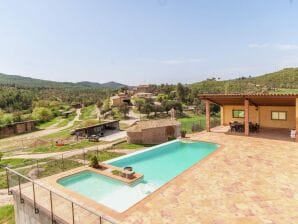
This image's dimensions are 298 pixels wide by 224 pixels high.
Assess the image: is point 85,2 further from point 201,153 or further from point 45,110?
point 45,110

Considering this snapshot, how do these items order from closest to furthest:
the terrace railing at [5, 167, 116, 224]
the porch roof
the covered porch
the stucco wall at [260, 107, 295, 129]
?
the terrace railing at [5, 167, 116, 224]
the porch roof
the covered porch
the stucco wall at [260, 107, 295, 129]

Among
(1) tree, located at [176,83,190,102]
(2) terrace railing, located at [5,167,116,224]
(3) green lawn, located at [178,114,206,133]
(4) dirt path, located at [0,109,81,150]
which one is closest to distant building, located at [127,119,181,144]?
(3) green lawn, located at [178,114,206,133]

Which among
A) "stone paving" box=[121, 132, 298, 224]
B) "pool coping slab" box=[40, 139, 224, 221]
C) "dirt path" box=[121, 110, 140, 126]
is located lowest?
"dirt path" box=[121, 110, 140, 126]

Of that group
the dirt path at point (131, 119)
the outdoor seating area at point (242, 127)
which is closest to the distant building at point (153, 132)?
the outdoor seating area at point (242, 127)

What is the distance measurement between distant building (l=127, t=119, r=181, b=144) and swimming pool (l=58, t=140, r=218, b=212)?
25.2 feet

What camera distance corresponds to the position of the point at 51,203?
696 centimetres

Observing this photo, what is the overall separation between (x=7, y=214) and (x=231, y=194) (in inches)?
443

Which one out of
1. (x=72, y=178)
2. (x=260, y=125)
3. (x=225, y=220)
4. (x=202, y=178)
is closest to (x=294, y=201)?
(x=225, y=220)

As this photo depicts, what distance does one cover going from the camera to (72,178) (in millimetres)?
10539

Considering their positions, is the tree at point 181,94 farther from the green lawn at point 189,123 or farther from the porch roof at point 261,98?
the porch roof at point 261,98

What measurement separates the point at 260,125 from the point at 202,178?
11739mm

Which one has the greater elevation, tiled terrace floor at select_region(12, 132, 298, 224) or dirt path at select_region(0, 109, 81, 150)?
tiled terrace floor at select_region(12, 132, 298, 224)

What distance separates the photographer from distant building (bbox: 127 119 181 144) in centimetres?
2405

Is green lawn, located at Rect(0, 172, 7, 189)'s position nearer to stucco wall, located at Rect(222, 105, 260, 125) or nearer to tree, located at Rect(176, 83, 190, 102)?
stucco wall, located at Rect(222, 105, 260, 125)
